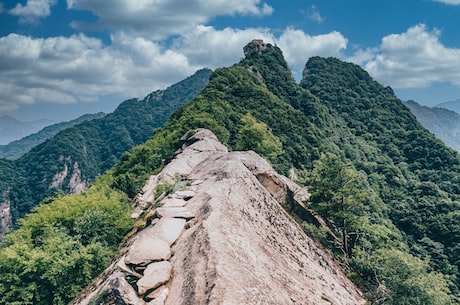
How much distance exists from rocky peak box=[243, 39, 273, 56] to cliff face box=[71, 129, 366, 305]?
140 metres

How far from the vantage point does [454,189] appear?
310 ft

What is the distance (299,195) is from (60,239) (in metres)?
21.6

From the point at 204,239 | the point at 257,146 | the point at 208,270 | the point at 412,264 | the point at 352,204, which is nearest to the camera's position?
the point at 208,270

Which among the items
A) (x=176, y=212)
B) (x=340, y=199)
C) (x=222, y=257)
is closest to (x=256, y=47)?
(x=340, y=199)

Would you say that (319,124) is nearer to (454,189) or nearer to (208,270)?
(454,189)

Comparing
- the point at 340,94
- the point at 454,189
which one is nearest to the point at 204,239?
the point at 454,189

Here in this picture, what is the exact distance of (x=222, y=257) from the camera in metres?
12.4

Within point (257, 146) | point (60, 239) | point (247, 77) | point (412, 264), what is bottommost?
point (412, 264)

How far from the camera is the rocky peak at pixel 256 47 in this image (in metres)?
154

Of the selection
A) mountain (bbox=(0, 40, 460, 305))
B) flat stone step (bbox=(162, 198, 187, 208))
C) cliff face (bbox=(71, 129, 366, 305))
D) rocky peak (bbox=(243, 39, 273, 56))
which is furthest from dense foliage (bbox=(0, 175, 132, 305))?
rocky peak (bbox=(243, 39, 273, 56))

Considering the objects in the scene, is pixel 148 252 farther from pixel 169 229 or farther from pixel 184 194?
pixel 184 194

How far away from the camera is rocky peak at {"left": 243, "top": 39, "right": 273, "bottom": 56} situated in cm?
15375

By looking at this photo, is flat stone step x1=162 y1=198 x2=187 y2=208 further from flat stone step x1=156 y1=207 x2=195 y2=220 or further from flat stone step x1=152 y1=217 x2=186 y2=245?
flat stone step x1=152 y1=217 x2=186 y2=245

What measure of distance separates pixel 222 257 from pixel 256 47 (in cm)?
15367
